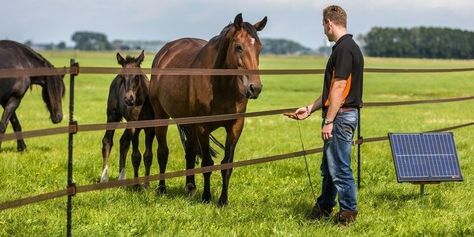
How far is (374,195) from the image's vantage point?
7.54 meters

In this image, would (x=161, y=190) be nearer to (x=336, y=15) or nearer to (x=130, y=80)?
(x=130, y=80)

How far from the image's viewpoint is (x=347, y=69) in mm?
5633

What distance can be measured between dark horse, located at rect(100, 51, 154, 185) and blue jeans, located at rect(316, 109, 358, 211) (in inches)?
131

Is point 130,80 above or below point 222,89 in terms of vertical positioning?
below

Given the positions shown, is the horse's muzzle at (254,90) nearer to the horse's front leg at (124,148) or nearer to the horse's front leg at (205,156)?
the horse's front leg at (205,156)

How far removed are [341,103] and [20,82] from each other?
7.17 m

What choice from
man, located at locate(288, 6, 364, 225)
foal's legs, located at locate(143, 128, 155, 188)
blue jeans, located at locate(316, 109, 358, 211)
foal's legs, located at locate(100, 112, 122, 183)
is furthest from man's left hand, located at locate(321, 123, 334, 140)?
foal's legs, located at locate(100, 112, 122, 183)

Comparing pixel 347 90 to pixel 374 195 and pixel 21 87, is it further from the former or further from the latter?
pixel 21 87

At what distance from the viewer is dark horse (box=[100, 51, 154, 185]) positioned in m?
8.39

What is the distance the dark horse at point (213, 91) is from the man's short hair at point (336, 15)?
0.90 metres

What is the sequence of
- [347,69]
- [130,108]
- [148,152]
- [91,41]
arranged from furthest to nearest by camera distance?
1. [91,41]
2. [130,108]
3. [148,152]
4. [347,69]

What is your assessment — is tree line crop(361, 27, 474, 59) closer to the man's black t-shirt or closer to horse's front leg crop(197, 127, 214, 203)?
horse's front leg crop(197, 127, 214, 203)

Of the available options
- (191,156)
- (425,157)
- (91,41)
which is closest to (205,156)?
(191,156)

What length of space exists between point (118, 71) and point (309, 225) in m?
2.39
